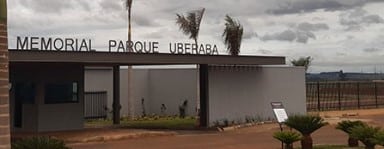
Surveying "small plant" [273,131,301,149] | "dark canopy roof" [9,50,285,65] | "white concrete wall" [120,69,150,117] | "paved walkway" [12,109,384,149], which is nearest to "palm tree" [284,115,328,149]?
"small plant" [273,131,301,149]

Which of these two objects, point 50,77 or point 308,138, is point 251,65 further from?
point 308,138

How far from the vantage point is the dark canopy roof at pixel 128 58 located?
2217 cm

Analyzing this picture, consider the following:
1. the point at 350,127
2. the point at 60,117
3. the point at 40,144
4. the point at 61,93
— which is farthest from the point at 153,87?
the point at 40,144

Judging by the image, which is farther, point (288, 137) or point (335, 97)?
point (335, 97)

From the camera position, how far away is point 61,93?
94.8 ft

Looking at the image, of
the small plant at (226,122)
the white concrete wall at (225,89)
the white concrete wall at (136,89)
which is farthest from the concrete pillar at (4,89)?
the white concrete wall at (136,89)

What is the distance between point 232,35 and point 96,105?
10.1 metres

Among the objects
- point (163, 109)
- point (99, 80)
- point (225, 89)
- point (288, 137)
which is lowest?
point (163, 109)

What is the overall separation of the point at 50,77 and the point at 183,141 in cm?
752

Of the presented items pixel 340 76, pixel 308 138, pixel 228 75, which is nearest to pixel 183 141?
pixel 308 138

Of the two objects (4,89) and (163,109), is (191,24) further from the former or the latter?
(4,89)

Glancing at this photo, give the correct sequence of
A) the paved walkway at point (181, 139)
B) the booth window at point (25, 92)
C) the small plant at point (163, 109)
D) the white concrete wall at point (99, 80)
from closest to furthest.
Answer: the paved walkway at point (181, 139) < the booth window at point (25, 92) < the white concrete wall at point (99, 80) < the small plant at point (163, 109)

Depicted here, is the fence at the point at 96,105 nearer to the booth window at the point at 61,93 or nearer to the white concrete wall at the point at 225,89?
the white concrete wall at the point at 225,89

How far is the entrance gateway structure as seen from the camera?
81.7ft
